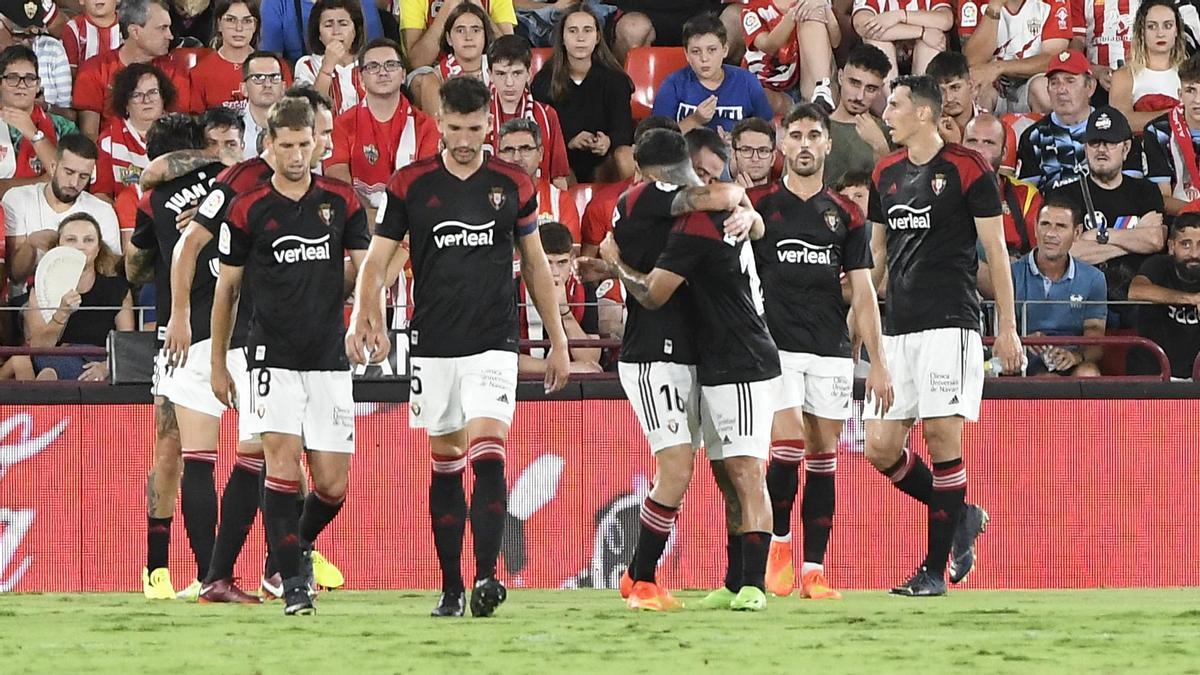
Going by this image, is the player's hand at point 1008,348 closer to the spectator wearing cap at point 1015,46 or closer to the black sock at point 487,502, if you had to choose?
the black sock at point 487,502

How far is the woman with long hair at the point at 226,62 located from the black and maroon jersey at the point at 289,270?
6.00 meters

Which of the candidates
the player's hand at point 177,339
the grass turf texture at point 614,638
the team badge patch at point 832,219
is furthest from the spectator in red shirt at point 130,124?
the team badge patch at point 832,219

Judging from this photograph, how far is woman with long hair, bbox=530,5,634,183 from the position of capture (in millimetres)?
15164

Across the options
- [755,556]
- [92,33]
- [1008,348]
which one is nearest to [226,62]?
[92,33]

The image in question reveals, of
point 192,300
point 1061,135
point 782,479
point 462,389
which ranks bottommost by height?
point 782,479

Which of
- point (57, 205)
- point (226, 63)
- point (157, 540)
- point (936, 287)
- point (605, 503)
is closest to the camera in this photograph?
point (936, 287)

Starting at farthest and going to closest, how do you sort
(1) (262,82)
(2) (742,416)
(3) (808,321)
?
(1) (262,82) → (3) (808,321) → (2) (742,416)

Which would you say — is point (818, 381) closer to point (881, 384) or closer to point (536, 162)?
point (881, 384)

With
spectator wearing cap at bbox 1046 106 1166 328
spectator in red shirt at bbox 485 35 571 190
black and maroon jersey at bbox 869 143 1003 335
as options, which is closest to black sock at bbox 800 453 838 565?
black and maroon jersey at bbox 869 143 1003 335

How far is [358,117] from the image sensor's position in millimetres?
14258

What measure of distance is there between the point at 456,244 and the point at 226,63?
684 cm

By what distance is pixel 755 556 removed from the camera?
9102 mm

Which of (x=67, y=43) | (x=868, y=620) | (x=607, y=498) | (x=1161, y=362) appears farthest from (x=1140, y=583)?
(x=67, y=43)

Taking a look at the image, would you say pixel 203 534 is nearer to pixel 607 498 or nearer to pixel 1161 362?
pixel 607 498
